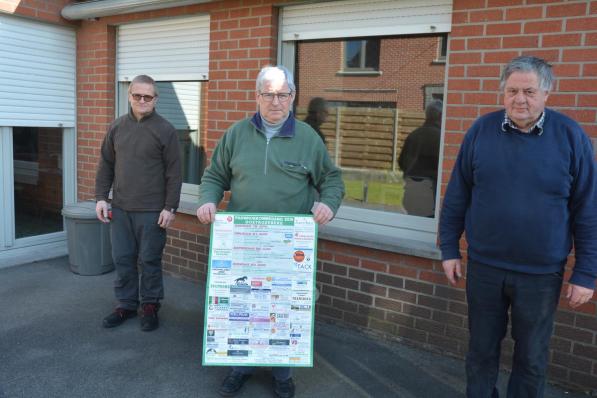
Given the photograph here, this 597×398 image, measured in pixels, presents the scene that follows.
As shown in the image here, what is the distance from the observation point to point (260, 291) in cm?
316

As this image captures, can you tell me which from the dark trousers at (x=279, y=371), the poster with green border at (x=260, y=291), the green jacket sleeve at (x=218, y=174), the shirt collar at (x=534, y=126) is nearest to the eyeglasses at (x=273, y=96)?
the green jacket sleeve at (x=218, y=174)

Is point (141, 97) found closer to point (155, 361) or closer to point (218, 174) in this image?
point (218, 174)

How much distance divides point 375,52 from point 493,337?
8.07ft

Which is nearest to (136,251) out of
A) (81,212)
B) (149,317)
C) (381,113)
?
(149,317)

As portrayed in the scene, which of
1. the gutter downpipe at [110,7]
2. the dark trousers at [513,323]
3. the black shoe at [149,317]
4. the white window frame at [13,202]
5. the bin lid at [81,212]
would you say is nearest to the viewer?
the dark trousers at [513,323]

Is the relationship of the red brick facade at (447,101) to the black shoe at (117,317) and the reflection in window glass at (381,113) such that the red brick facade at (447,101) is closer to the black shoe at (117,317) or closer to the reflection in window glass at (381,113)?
the reflection in window glass at (381,113)

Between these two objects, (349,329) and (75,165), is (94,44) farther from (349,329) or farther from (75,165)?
(349,329)

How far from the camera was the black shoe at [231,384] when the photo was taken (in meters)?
3.29

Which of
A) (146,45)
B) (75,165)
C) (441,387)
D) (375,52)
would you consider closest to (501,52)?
(375,52)

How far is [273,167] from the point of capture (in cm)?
312

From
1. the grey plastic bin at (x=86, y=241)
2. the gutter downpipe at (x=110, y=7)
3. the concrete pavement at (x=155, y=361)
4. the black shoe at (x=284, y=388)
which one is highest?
the gutter downpipe at (x=110, y=7)

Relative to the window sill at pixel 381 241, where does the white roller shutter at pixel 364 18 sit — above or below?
above

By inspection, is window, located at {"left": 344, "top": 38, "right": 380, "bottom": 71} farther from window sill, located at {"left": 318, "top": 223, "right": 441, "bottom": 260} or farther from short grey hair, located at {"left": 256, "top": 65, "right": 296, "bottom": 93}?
short grey hair, located at {"left": 256, "top": 65, "right": 296, "bottom": 93}

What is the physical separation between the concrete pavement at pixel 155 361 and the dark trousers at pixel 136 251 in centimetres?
28
